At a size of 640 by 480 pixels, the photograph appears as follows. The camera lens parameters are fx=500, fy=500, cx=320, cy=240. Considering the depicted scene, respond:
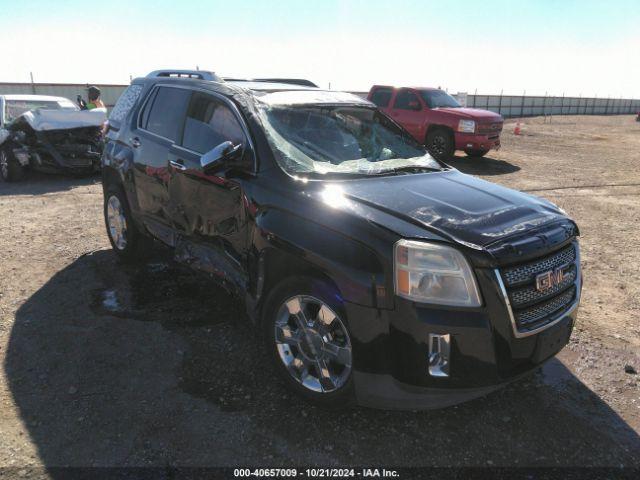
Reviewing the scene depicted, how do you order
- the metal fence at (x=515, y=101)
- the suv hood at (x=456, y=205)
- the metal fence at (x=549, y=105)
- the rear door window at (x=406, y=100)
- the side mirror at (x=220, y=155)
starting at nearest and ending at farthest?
the suv hood at (x=456, y=205), the side mirror at (x=220, y=155), the rear door window at (x=406, y=100), the metal fence at (x=515, y=101), the metal fence at (x=549, y=105)

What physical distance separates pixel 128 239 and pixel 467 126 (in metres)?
10.1

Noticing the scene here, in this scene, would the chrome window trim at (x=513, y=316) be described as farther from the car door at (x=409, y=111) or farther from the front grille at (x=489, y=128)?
the car door at (x=409, y=111)

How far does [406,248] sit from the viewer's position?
2.52 metres

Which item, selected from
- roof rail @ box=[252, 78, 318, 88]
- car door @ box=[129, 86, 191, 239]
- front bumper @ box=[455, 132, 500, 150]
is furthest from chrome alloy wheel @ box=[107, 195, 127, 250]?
front bumper @ box=[455, 132, 500, 150]

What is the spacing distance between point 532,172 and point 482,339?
36.5ft

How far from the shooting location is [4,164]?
10.4 metres

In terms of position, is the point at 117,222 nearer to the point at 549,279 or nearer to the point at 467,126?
the point at 549,279

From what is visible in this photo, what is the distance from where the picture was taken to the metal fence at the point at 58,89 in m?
20.2

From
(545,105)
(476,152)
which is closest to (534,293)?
(476,152)

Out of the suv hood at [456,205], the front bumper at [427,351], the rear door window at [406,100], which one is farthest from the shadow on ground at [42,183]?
the front bumper at [427,351]

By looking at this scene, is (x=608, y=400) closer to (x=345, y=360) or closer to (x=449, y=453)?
(x=449, y=453)

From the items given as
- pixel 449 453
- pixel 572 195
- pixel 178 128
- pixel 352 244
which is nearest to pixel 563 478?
pixel 449 453

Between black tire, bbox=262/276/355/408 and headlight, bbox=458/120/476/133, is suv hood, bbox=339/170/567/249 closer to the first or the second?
black tire, bbox=262/276/355/408

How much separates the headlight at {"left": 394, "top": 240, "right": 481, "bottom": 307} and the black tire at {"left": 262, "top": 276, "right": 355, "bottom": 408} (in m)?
0.40
